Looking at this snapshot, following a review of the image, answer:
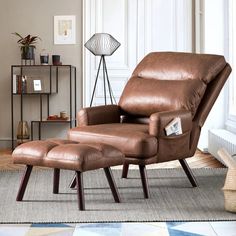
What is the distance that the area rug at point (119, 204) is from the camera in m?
3.30

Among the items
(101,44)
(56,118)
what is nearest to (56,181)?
(101,44)

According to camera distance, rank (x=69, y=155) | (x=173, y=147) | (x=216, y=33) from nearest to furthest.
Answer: (x=69, y=155)
(x=173, y=147)
(x=216, y=33)

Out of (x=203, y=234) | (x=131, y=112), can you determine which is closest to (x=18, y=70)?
(x=131, y=112)

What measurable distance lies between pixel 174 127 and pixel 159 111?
44cm

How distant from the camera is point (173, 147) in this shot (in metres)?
4.02

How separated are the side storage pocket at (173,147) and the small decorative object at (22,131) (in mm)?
3055

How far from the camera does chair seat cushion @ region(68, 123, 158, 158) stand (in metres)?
3.77

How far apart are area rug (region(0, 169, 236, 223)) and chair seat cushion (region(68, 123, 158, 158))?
32cm

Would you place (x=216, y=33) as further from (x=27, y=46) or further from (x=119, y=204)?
(x=119, y=204)

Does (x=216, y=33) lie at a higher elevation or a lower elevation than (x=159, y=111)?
higher

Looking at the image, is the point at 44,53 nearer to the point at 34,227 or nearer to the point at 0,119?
the point at 0,119

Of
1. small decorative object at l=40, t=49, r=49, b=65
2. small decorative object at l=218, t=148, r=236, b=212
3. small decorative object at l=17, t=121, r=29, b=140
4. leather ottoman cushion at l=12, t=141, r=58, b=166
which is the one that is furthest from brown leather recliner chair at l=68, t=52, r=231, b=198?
small decorative object at l=17, t=121, r=29, b=140

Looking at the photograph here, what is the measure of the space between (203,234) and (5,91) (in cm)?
447

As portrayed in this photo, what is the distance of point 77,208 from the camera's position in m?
3.52
